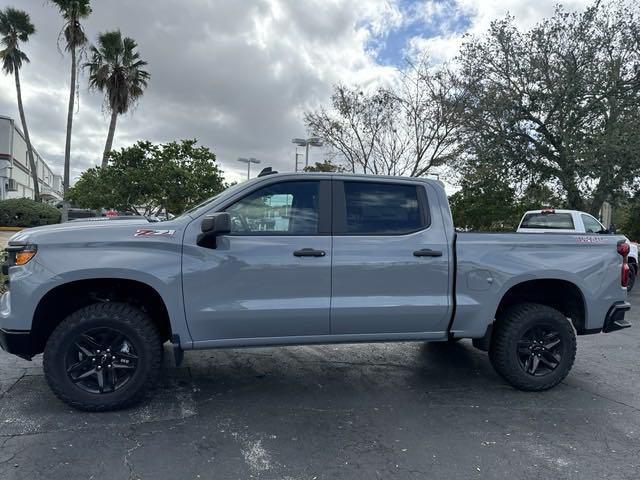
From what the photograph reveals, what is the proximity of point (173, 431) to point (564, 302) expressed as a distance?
371 centimetres

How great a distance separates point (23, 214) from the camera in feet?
80.8

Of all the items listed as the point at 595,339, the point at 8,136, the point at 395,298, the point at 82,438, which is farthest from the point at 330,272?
the point at 8,136

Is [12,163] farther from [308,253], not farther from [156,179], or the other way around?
[308,253]

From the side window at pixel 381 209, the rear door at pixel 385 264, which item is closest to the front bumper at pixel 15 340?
the rear door at pixel 385 264

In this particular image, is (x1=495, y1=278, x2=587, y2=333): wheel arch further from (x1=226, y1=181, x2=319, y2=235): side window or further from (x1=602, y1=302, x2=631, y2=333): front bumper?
(x1=226, y1=181, x2=319, y2=235): side window

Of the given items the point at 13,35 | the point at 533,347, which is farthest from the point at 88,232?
the point at 13,35

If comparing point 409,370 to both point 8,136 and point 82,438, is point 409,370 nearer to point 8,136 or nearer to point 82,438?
point 82,438

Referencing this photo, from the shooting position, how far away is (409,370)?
4887mm

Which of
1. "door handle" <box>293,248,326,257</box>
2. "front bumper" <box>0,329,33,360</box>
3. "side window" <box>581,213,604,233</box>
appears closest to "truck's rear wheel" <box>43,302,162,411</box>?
"front bumper" <box>0,329,33,360</box>

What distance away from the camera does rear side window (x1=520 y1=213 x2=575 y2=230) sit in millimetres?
11400

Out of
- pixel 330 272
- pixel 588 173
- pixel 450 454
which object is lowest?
pixel 450 454

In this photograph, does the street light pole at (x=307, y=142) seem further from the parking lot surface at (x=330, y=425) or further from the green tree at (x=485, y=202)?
the parking lot surface at (x=330, y=425)

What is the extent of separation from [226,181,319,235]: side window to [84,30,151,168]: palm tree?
24.2m

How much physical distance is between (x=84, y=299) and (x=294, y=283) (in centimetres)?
170
